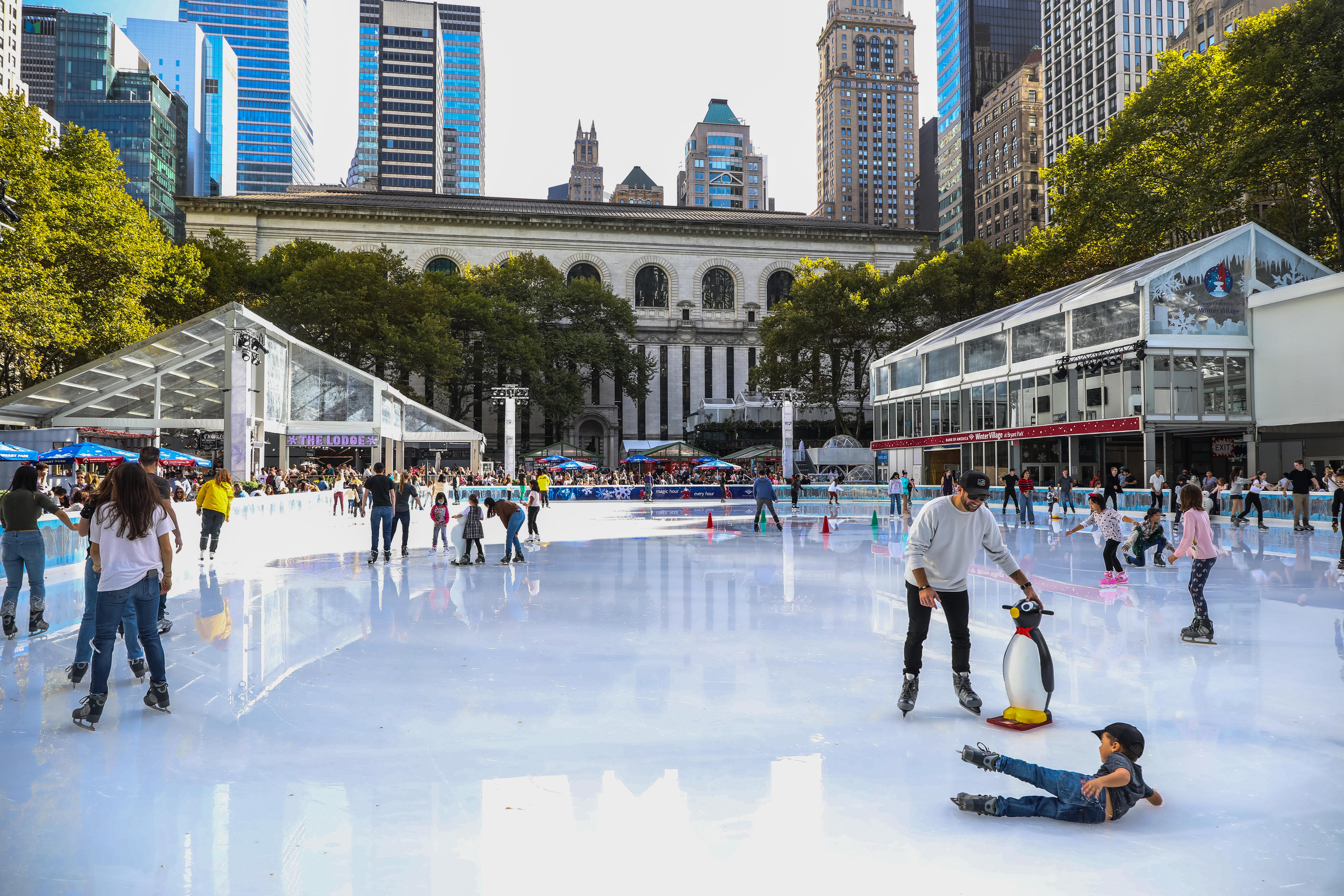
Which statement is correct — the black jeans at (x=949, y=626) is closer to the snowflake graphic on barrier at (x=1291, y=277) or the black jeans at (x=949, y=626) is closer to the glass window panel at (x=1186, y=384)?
the glass window panel at (x=1186, y=384)

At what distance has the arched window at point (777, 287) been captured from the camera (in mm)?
71750

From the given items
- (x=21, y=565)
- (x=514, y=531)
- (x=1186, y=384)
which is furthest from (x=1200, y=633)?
(x=1186, y=384)

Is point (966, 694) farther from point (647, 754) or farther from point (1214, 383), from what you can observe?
point (1214, 383)

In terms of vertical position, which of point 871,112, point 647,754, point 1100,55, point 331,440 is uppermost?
point 871,112

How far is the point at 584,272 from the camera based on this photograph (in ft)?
229

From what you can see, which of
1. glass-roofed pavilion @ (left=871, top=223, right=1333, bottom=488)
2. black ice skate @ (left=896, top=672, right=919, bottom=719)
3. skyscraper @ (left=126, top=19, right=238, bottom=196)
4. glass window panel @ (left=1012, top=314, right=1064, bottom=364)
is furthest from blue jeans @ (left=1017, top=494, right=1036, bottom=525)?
skyscraper @ (left=126, top=19, right=238, bottom=196)

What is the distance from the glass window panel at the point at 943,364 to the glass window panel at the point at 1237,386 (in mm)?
11251

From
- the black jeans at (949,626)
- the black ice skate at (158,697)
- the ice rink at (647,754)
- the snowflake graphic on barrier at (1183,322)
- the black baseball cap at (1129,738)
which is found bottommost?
the ice rink at (647,754)

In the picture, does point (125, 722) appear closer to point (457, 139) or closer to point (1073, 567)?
point (1073, 567)

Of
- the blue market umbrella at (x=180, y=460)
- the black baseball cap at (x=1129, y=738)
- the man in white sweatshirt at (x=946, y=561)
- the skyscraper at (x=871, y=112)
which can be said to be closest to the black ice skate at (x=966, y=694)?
the man in white sweatshirt at (x=946, y=561)

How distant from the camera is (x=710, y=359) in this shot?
7075 cm

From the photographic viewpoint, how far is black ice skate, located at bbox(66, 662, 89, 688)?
5988 mm

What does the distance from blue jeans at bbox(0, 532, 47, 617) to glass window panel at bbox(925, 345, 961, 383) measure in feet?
114

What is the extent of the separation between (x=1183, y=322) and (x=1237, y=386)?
2657 mm
